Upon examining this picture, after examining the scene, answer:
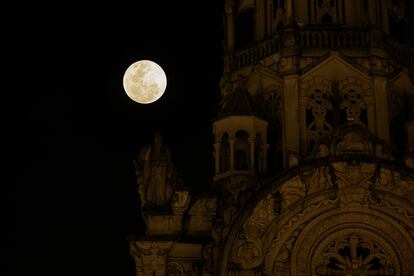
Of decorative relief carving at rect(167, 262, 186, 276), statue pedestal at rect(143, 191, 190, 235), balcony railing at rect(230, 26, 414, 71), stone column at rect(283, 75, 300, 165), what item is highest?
balcony railing at rect(230, 26, 414, 71)

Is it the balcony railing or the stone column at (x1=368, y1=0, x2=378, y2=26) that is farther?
the stone column at (x1=368, y1=0, x2=378, y2=26)

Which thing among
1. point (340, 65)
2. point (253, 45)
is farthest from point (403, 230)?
point (253, 45)

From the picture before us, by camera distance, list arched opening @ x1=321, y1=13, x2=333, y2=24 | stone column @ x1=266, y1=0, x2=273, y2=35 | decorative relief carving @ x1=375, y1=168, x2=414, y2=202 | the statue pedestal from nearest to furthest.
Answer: decorative relief carving @ x1=375, y1=168, x2=414, y2=202
the statue pedestal
arched opening @ x1=321, y1=13, x2=333, y2=24
stone column @ x1=266, y1=0, x2=273, y2=35

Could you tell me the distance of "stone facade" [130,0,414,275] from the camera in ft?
104

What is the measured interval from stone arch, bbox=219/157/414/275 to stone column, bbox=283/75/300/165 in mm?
3515

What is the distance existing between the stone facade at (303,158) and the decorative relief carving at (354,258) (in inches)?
1.3

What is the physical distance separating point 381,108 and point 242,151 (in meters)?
5.08

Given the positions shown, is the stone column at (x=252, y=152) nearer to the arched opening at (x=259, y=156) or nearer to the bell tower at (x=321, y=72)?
the arched opening at (x=259, y=156)

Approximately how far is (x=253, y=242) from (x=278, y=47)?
8396 millimetres

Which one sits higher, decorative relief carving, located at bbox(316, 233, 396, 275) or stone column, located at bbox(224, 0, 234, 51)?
stone column, located at bbox(224, 0, 234, 51)

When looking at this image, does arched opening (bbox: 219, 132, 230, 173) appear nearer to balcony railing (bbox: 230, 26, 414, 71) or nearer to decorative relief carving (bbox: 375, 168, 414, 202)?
balcony railing (bbox: 230, 26, 414, 71)

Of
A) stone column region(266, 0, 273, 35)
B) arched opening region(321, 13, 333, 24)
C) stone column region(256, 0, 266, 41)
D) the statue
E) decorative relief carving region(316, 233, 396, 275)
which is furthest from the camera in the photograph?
stone column region(256, 0, 266, 41)

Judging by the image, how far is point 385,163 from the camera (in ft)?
104

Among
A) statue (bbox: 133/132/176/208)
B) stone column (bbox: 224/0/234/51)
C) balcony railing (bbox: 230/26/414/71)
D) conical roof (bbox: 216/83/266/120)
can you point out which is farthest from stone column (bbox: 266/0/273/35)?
statue (bbox: 133/132/176/208)
